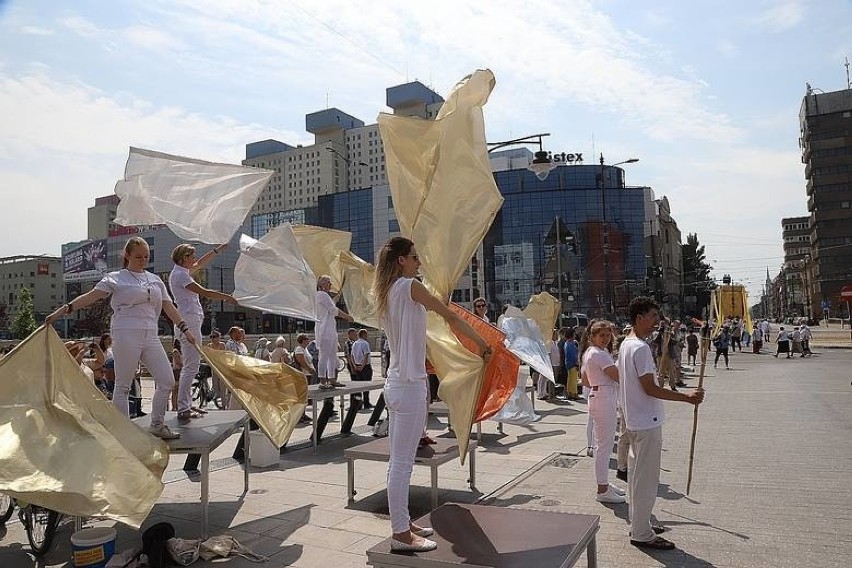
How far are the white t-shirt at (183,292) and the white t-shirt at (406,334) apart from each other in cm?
355

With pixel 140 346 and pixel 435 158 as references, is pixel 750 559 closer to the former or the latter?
pixel 435 158

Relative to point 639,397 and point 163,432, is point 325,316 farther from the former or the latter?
point 639,397

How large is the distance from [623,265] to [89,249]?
7918cm

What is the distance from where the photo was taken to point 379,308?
4461mm

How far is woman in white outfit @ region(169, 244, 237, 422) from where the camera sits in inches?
273

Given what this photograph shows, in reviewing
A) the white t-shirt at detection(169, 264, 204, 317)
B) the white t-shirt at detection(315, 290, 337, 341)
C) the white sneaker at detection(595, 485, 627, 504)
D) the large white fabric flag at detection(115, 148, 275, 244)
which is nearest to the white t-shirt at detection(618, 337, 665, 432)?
the white sneaker at detection(595, 485, 627, 504)

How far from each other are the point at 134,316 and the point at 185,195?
182cm

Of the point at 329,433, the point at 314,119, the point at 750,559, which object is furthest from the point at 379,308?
the point at 314,119

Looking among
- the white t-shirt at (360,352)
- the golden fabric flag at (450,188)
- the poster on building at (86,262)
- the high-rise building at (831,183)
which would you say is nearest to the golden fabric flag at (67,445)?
the golden fabric flag at (450,188)

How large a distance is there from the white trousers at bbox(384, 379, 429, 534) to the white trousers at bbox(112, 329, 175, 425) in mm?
2603

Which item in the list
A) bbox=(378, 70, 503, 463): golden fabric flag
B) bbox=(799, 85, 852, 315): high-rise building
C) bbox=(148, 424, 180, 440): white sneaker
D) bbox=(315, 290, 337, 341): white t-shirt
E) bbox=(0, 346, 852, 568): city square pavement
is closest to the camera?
bbox=(0, 346, 852, 568): city square pavement

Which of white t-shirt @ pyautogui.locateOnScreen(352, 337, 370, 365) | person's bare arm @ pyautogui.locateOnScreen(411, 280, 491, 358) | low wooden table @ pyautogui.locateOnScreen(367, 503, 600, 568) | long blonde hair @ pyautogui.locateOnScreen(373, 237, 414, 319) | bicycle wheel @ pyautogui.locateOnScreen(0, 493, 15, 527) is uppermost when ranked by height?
long blonde hair @ pyautogui.locateOnScreen(373, 237, 414, 319)

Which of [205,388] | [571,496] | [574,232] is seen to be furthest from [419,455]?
[574,232]

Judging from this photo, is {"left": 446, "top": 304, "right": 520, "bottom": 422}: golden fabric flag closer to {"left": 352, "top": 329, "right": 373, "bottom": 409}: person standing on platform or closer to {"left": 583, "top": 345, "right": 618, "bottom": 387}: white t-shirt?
{"left": 583, "top": 345, "right": 618, "bottom": 387}: white t-shirt
